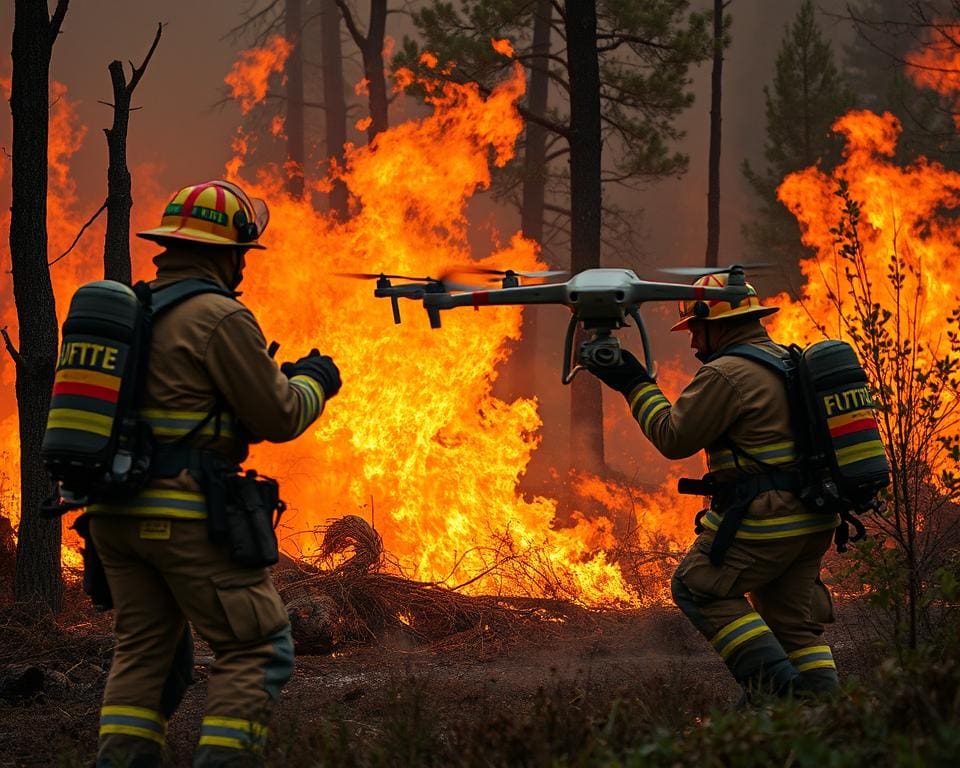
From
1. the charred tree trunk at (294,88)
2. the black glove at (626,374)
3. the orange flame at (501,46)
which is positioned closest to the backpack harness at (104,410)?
the black glove at (626,374)

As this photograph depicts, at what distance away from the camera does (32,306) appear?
676 centimetres

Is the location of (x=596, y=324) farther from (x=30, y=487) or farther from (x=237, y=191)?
(x=30, y=487)

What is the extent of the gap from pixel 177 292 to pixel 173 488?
2.33ft

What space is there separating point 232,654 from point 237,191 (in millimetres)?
1782

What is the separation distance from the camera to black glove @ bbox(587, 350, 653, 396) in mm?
4633

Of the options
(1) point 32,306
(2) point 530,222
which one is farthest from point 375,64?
(1) point 32,306

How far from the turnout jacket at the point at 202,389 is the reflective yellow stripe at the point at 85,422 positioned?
0.61 feet

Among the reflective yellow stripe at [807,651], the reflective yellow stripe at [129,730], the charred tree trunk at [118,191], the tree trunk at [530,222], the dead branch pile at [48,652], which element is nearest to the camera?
the reflective yellow stripe at [129,730]

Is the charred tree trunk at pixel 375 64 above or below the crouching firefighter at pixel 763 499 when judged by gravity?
above

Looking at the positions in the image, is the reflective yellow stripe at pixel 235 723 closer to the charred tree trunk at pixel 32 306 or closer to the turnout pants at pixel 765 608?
the turnout pants at pixel 765 608

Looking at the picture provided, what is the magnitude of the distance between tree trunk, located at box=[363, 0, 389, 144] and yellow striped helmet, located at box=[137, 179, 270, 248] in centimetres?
1384

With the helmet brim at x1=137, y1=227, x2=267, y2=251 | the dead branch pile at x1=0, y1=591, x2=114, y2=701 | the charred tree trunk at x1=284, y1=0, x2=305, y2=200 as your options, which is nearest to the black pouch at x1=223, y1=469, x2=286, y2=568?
the helmet brim at x1=137, y1=227, x2=267, y2=251

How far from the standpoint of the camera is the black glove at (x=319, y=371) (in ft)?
12.7

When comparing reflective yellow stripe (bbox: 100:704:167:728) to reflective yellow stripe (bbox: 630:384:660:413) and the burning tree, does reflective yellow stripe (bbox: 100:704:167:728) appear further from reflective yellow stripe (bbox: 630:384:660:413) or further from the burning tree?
the burning tree
